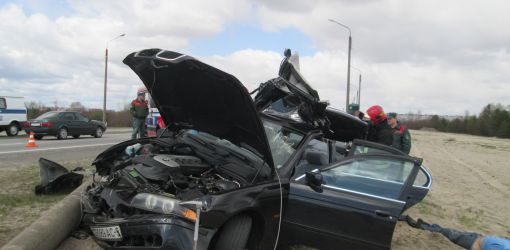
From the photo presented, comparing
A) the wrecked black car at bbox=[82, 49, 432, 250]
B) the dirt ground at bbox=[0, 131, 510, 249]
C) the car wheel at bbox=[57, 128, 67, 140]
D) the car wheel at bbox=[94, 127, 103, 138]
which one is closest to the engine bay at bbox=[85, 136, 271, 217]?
the wrecked black car at bbox=[82, 49, 432, 250]

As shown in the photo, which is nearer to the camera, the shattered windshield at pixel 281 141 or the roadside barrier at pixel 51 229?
the roadside barrier at pixel 51 229

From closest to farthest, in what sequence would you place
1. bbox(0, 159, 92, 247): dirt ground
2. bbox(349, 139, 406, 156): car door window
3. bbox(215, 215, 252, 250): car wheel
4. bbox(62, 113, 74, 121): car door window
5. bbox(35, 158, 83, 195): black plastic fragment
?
bbox(215, 215, 252, 250): car wheel, bbox(349, 139, 406, 156): car door window, bbox(0, 159, 92, 247): dirt ground, bbox(35, 158, 83, 195): black plastic fragment, bbox(62, 113, 74, 121): car door window

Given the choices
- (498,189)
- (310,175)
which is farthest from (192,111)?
(498,189)

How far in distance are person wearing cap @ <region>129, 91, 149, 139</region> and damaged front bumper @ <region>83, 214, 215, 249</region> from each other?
8.16 m

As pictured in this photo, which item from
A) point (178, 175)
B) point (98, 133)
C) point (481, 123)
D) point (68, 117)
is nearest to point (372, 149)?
point (178, 175)

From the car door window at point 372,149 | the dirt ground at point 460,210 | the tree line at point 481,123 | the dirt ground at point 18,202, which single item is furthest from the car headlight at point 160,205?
the tree line at point 481,123

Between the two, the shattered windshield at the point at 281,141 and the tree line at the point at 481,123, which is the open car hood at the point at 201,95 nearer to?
the shattered windshield at the point at 281,141

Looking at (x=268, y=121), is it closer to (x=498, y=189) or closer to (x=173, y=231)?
(x=173, y=231)

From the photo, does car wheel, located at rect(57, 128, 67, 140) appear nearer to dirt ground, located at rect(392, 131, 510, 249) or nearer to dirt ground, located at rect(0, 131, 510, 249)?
dirt ground, located at rect(0, 131, 510, 249)

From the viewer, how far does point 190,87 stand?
440 centimetres

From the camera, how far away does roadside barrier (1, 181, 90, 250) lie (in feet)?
12.4

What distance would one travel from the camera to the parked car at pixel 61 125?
65.0 ft

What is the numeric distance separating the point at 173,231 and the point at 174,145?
1779 mm

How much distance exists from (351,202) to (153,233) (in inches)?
70.7
